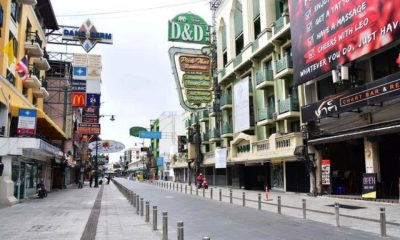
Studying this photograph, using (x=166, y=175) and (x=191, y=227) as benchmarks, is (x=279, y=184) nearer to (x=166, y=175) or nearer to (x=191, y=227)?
(x=191, y=227)

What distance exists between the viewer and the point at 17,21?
27125mm

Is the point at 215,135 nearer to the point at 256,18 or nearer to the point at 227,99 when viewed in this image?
the point at 227,99

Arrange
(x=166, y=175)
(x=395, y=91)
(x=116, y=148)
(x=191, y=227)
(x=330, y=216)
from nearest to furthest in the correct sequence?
(x=191, y=227) < (x=330, y=216) < (x=395, y=91) < (x=116, y=148) < (x=166, y=175)

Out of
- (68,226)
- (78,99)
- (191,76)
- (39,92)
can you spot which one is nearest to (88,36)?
(78,99)

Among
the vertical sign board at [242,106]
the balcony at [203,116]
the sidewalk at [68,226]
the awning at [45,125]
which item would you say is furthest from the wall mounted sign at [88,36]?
the balcony at [203,116]

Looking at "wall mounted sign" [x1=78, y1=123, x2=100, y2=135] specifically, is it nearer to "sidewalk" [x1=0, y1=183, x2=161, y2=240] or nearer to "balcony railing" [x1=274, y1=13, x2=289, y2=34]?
"balcony railing" [x1=274, y1=13, x2=289, y2=34]

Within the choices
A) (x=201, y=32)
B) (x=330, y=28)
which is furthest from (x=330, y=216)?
(x=201, y=32)

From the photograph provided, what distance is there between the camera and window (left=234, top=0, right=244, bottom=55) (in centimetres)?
4405

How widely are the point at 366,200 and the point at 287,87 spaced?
13.2 m

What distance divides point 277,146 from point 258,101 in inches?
319

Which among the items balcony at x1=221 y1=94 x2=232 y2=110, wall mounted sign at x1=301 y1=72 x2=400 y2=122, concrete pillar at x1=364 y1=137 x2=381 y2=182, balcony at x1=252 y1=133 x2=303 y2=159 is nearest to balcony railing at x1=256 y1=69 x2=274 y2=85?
balcony at x1=252 y1=133 x2=303 y2=159

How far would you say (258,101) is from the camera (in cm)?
3900

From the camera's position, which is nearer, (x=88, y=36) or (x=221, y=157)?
(x=88, y=36)

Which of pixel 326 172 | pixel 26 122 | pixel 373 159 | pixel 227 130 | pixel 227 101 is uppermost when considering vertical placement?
pixel 227 101
